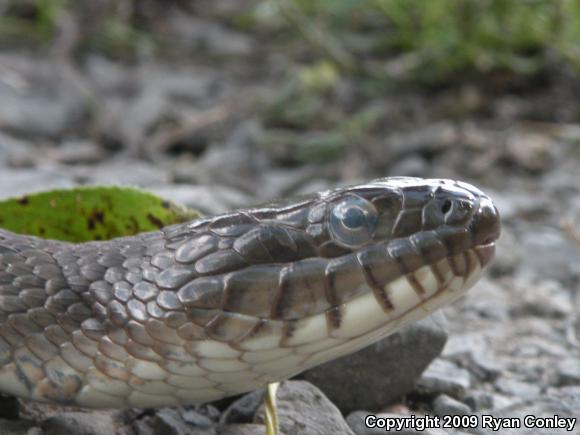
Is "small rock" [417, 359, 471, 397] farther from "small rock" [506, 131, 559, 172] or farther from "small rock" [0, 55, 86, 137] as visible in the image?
"small rock" [0, 55, 86, 137]

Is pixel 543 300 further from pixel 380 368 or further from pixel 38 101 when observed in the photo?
pixel 38 101

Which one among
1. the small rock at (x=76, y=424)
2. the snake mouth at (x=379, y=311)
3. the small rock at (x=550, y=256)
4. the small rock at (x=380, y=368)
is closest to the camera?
the snake mouth at (x=379, y=311)

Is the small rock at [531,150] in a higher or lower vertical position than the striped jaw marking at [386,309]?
higher

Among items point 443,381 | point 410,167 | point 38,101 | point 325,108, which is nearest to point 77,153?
point 38,101

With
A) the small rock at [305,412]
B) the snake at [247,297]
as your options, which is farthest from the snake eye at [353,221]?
the small rock at [305,412]

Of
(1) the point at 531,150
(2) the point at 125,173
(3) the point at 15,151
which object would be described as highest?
(1) the point at 531,150

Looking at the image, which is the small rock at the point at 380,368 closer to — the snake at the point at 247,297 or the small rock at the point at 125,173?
the snake at the point at 247,297

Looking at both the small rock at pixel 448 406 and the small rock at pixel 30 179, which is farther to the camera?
the small rock at pixel 30 179
